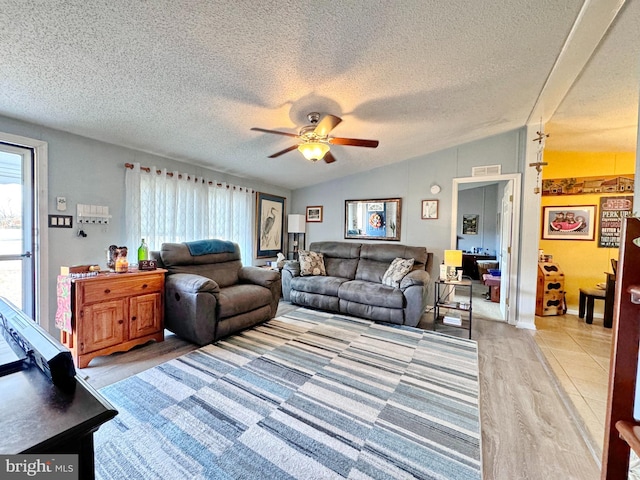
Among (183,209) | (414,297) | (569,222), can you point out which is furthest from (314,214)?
(569,222)

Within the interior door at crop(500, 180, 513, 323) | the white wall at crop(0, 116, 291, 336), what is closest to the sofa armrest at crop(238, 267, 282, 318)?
the white wall at crop(0, 116, 291, 336)

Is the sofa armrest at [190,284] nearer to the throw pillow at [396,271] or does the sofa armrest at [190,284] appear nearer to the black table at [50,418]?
the black table at [50,418]

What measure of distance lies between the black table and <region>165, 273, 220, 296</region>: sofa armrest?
6.73 ft

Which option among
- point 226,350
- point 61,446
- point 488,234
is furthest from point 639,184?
point 488,234

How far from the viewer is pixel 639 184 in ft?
4.40

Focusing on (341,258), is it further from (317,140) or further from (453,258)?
(317,140)

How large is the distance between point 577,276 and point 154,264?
579 cm

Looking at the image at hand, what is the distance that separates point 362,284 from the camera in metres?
3.85

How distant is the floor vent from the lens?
12.6 feet

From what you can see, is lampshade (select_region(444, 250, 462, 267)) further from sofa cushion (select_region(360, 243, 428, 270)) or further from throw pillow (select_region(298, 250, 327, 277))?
throw pillow (select_region(298, 250, 327, 277))

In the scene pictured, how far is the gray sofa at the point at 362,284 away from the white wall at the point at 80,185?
2329 mm

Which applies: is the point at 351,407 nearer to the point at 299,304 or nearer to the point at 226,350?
the point at 226,350

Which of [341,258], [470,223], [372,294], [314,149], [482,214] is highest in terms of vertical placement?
[314,149]

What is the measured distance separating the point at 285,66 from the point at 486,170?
3325mm
